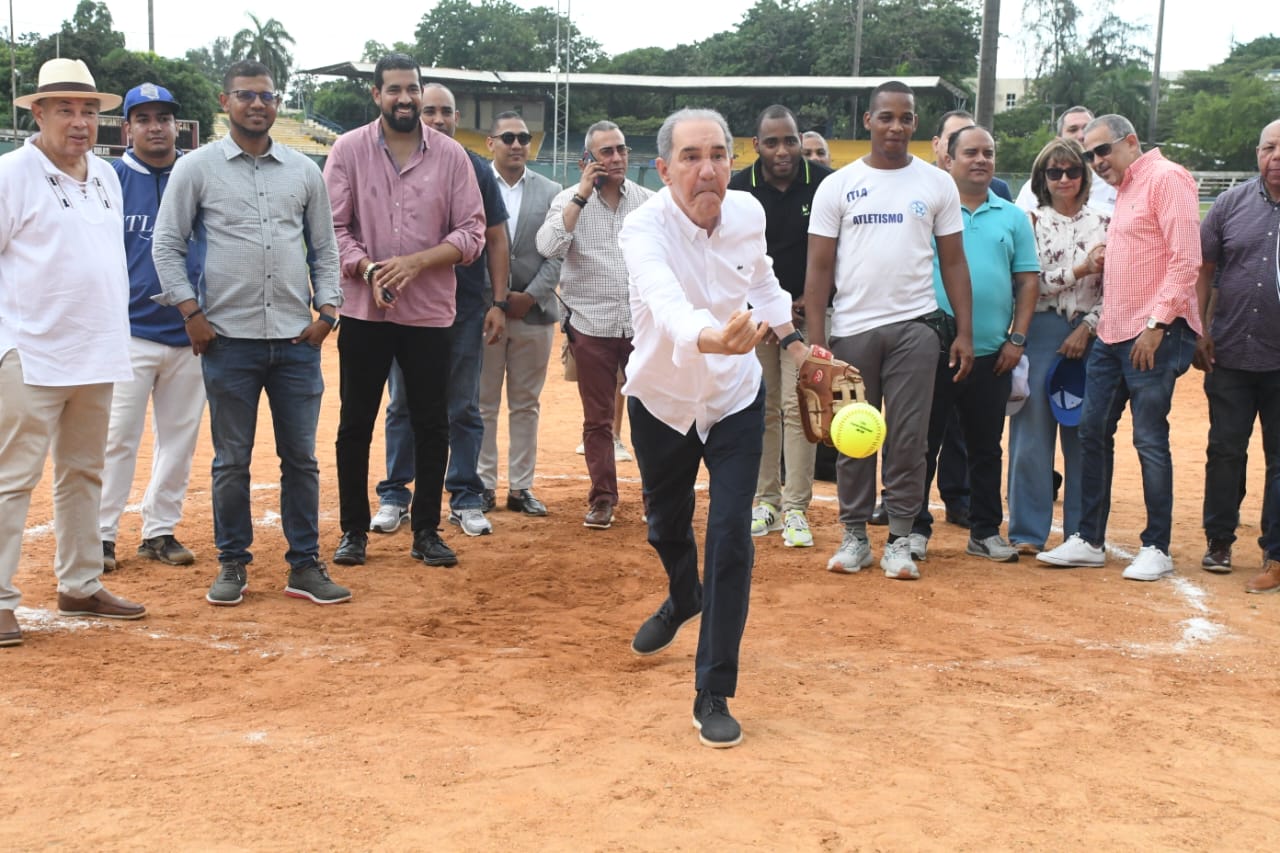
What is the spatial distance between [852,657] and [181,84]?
48.9m

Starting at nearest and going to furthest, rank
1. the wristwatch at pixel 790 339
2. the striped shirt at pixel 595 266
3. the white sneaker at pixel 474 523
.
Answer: the wristwatch at pixel 790 339
the white sneaker at pixel 474 523
the striped shirt at pixel 595 266

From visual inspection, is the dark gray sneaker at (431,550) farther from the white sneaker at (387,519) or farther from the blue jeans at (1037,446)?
the blue jeans at (1037,446)

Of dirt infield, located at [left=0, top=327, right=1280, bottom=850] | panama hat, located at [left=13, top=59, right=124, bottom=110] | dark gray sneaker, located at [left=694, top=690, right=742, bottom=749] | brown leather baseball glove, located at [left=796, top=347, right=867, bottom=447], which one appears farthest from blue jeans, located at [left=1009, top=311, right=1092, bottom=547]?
panama hat, located at [left=13, top=59, right=124, bottom=110]

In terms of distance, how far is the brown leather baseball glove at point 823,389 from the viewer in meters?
5.18

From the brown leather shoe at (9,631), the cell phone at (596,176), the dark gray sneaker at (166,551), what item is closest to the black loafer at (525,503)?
the cell phone at (596,176)

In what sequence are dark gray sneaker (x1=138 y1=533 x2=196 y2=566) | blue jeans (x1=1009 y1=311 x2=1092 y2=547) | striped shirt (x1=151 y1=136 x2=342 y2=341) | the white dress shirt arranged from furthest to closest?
blue jeans (x1=1009 y1=311 x2=1092 y2=547) < dark gray sneaker (x1=138 y1=533 x2=196 y2=566) < striped shirt (x1=151 y1=136 x2=342 y2=341) < the white dress shirt

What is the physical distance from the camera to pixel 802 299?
809 centimetres

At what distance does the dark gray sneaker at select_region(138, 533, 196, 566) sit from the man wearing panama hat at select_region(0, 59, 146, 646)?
1343 millimetres

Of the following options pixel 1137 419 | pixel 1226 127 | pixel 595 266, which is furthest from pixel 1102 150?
pixel 1226 127

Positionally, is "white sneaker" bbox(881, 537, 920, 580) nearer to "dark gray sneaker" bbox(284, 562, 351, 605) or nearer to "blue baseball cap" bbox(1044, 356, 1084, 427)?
"blue baseball cap" bbox(1044, 356, 1084, 427)

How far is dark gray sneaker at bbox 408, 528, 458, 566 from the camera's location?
24.5 ft

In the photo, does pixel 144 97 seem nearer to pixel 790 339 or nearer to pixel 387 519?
pixel 387 519

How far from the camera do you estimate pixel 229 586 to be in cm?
664

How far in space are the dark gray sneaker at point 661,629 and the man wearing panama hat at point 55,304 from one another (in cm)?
272
